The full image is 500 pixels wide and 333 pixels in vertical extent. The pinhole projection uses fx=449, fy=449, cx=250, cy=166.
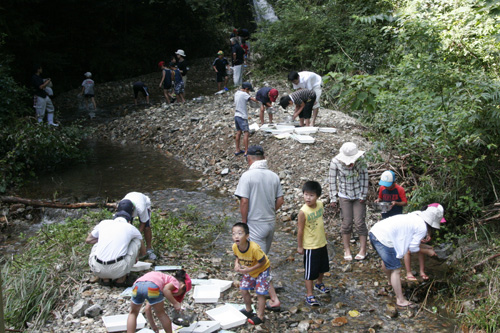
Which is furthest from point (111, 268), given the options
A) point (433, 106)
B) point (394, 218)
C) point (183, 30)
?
point (183, 30)

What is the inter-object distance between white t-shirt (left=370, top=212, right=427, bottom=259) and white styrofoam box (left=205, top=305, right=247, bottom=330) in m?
1.79

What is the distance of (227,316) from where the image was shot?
15.0 feet

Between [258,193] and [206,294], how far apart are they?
4.11 ft

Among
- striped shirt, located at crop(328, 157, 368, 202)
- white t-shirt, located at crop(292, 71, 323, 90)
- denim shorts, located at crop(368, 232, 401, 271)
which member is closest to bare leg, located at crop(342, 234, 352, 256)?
striped shirt, located at crop(328, 157, 368, 202)

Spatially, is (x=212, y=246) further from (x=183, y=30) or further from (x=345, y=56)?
(x=183, y=30)

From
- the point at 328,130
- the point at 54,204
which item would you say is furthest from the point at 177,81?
the point at 54,204

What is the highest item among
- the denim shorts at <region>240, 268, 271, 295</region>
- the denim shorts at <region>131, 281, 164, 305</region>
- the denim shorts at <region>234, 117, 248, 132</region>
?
the denim shorts at <region>234, 117, 248, 132</region>

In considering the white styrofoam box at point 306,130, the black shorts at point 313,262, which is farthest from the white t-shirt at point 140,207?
the white styrofoam box at point 306,130

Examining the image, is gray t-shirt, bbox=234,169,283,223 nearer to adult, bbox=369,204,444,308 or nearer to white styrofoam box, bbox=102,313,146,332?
adult, bbox=369,204,444,308

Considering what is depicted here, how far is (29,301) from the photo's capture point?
4688 millimetres

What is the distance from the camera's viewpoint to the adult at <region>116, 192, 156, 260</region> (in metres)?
5.52

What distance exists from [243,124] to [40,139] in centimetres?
454

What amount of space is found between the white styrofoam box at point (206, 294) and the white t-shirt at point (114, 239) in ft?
3.02

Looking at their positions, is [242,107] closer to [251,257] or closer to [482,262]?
[251,257]
